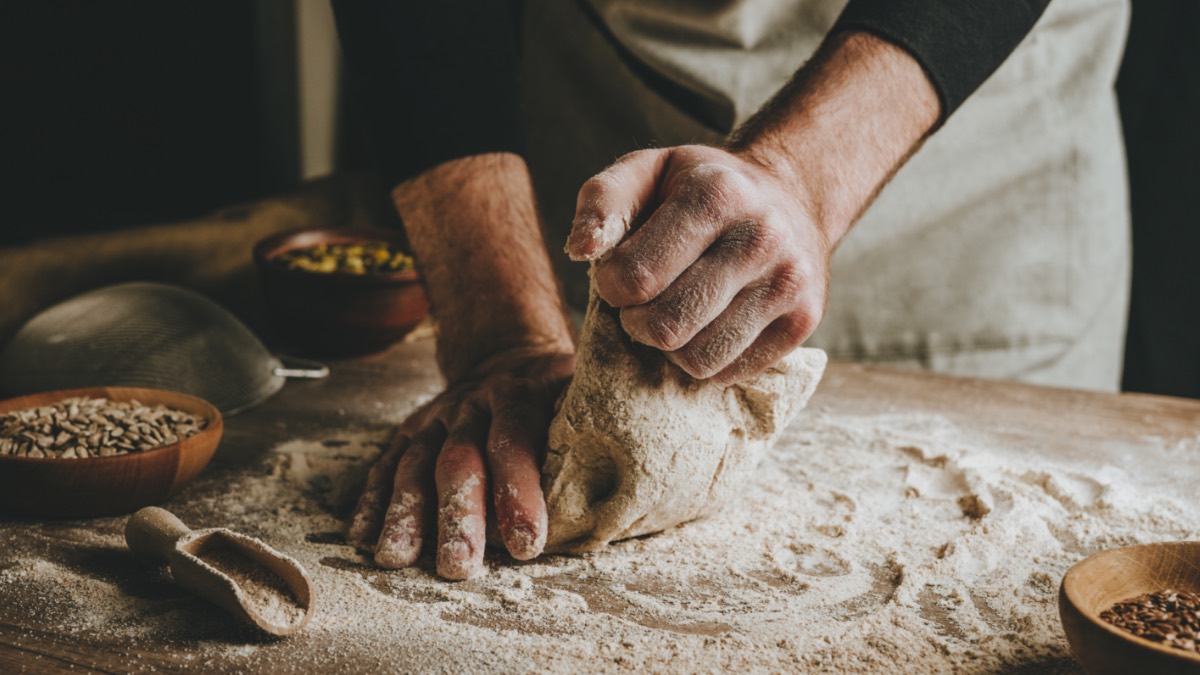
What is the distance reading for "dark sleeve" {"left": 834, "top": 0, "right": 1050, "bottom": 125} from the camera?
1329 millimetres

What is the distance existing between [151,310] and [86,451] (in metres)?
0.50

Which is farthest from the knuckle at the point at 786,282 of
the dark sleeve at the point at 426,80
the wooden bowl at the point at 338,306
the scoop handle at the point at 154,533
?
the wooden bowl at the point at 338,306

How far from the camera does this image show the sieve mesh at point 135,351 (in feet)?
5.05

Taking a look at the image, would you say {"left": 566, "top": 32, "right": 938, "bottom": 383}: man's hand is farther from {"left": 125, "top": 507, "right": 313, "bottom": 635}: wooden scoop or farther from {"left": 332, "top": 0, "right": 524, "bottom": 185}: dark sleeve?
{"left": 332, "top": 0, "right": 524, "bottom": 185}: dark sleeve

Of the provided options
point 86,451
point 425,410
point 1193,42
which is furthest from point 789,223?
point 1193,42

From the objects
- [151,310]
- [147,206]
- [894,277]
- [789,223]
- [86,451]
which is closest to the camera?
[789,223]

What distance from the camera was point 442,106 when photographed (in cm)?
165

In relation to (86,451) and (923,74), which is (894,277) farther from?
(86,451)

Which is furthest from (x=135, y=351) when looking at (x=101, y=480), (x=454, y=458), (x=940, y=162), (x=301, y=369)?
(x=940, y=162)

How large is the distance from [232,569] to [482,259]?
26.2 inches

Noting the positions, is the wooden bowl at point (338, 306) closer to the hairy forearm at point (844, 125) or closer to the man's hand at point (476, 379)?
the man's hand at point (476, 379)

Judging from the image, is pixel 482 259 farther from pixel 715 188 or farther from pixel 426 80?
pixel 715 188

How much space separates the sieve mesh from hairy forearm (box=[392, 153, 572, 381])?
1.16ft

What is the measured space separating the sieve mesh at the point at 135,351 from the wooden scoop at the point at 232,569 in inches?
20.4
